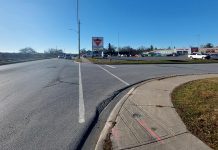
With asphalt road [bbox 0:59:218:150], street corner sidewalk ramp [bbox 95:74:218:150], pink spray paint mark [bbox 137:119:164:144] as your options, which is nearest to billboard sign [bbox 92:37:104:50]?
asphalt road [bbox 0:59:218:150]

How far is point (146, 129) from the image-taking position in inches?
192

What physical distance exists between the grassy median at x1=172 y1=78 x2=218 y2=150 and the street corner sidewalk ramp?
0.52 ft

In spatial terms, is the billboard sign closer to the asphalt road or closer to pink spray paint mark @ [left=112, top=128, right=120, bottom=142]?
the asphalt road

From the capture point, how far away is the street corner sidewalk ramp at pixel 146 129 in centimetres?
408

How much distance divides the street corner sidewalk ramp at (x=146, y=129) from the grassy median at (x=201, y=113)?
0.52 feet

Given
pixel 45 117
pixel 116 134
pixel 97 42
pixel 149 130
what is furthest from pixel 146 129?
pixel 97 42

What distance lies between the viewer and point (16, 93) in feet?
29.6

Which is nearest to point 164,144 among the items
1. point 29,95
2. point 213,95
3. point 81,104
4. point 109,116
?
point 109,116

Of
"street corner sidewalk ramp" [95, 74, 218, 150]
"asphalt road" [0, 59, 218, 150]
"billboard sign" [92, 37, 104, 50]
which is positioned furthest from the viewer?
"billboard sign" [92, 37, 104, 50]

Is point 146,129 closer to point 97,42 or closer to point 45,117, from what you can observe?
point 45,117

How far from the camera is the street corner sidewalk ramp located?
408cm

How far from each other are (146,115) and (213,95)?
10.3 feet

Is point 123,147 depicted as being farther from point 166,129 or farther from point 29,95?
point 29,95

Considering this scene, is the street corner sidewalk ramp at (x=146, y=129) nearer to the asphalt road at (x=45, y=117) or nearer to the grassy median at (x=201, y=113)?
the grassy median at (x=201, y=113)
